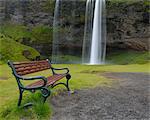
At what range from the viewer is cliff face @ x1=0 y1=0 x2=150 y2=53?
30.3 meters

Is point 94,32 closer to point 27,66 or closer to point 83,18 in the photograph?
point 83,18

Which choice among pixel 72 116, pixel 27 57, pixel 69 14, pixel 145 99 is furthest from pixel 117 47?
pixel 72 116

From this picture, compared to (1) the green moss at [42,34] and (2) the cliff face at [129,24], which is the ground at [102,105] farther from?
(1) the green moss at [42,34]

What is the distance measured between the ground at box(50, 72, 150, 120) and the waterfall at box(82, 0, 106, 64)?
73.3 ft

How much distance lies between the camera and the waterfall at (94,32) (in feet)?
100

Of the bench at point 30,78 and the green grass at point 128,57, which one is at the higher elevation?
the bench at point 30,78

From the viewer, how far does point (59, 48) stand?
32875 millimetres

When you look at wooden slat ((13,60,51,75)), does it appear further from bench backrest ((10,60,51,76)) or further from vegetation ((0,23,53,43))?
vegetation ((0,23,53,43))

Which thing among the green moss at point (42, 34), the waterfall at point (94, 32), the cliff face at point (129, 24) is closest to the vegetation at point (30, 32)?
the green moss at point (42, 34)

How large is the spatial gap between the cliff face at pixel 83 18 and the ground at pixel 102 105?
23.1 meters

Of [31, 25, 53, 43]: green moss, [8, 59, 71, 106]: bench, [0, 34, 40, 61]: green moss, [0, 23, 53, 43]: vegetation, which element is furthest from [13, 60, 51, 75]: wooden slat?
[31, 25, 53, 43]: green moss

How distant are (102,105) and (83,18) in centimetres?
2628

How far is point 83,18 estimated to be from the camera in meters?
31.9

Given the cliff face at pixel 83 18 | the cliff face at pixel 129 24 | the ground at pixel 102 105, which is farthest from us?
the cliff face at pixel 83 18
